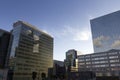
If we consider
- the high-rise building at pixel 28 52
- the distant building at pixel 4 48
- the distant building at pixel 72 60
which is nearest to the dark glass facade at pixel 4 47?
the distant building at pixel 4 48

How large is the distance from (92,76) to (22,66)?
2368 inches

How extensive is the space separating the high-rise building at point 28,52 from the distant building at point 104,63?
156 feet

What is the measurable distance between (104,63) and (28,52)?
89277mm

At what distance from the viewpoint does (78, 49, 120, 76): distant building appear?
15015cm

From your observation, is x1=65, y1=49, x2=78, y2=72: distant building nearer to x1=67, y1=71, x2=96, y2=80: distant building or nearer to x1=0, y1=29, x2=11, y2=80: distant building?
x1=67, y1=71, x2=96, y2=80: distant building

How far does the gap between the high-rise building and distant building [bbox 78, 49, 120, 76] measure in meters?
47.6

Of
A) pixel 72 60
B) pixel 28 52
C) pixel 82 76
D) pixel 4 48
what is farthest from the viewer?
pixel 72 60

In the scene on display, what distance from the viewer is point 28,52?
5012 inches

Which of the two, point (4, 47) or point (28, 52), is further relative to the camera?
point (28, 52)

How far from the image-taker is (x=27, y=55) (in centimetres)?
12531

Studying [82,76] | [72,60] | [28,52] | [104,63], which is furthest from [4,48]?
[104,63]

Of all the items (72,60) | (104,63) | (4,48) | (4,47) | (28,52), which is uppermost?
(28,52)

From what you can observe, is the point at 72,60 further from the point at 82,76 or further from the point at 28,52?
the point at 28,52

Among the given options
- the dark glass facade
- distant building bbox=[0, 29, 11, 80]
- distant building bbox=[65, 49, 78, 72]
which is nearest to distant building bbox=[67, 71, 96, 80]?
distant building bbox=[65, 49, 78, 72]
